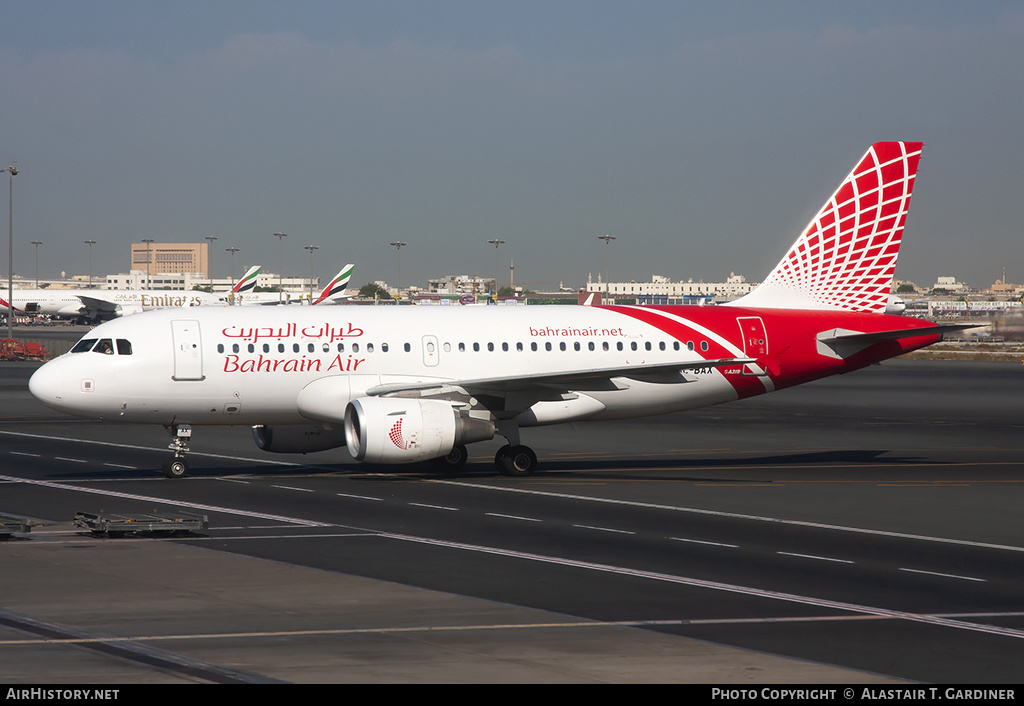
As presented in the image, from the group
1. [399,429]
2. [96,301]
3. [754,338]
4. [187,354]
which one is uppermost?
[96,301]

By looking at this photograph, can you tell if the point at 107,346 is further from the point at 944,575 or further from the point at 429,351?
the point at 944,575

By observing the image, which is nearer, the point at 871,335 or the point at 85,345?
the point at 85,345

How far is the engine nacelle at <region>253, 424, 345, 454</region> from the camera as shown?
35156mm

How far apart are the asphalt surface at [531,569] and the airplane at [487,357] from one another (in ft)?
5.70

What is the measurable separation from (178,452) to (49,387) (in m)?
3.82

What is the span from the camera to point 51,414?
5547 cm

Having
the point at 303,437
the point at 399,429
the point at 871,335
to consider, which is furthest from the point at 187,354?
the point at 871,335

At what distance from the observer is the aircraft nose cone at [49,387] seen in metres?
31.9

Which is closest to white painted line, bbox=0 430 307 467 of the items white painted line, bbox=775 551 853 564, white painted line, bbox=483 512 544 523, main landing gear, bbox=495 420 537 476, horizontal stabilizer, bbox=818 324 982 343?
main landing gear, bbox=495 420 537 476

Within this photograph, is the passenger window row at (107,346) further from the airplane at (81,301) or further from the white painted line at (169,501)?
the airplane at (81,301)

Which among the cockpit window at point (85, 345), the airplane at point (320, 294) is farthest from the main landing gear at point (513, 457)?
the airplane at point (320, 294)

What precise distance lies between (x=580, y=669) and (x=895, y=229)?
29.1 m

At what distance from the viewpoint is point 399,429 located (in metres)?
30.9
